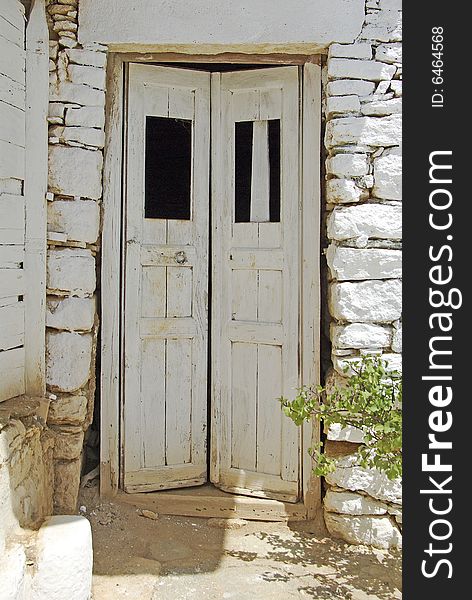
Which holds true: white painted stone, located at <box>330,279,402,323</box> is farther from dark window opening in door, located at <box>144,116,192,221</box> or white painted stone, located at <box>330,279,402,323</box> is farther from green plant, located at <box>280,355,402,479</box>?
dark window opening in door, located at <box>144,116,192,221</box>

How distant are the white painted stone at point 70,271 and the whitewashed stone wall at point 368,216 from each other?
4.37 ft

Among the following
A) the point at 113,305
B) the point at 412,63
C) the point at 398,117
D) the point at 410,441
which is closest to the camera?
the point at 410,441

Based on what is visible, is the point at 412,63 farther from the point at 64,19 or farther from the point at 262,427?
the point at 262,427

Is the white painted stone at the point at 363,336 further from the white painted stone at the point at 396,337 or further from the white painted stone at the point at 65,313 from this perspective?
the white painted stone at the point at 65,313

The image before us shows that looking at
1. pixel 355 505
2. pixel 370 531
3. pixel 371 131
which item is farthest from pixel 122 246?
pixel 370 531

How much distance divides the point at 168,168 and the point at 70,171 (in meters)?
0.64

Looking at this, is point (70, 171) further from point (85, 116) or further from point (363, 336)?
point (363, 336)

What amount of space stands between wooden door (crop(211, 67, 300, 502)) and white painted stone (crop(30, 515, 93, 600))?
1375 mm

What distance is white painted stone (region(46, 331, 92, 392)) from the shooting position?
4047 mm

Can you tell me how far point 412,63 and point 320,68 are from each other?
90cm

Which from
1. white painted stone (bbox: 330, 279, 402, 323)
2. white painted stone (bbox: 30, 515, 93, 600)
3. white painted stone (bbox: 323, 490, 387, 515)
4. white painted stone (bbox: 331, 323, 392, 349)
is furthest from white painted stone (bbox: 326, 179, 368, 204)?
white painted stone (bbox: 30, 515, 93, 600)

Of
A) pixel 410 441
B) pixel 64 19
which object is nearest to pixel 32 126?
pixel 64 19

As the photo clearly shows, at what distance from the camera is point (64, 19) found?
4.02 meters

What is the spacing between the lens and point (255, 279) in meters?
4.40
